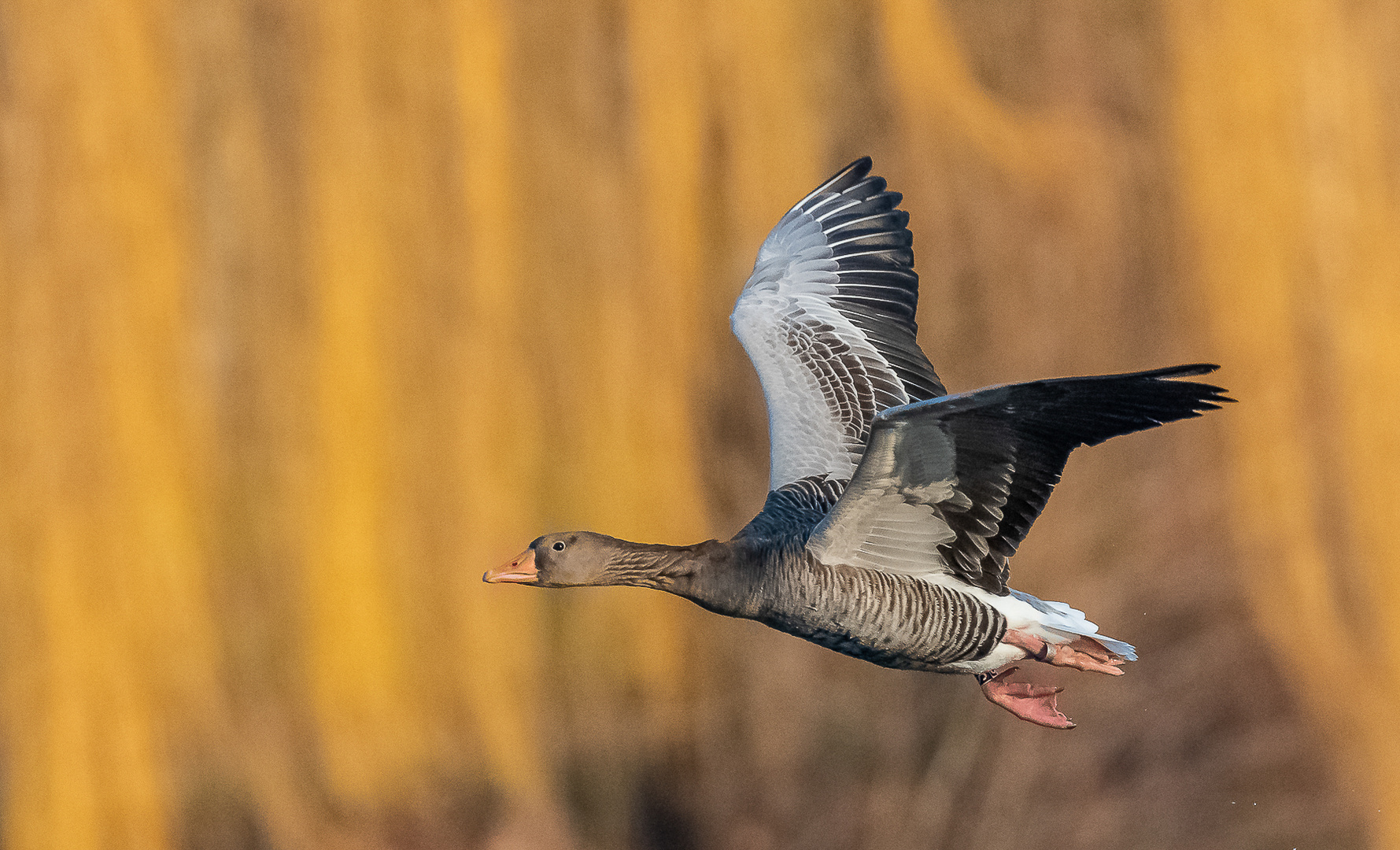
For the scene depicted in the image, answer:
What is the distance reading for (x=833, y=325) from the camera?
5242mm

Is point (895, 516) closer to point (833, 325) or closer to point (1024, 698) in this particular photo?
point (1024, 698)

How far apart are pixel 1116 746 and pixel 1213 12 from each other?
17.6ft

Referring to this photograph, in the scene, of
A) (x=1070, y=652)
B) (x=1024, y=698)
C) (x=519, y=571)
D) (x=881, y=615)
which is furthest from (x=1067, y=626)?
(x=519, y=571)

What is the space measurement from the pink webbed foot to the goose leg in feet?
0.84

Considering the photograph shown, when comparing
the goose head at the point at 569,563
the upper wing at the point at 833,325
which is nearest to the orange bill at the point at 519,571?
the goose head at the point at 569,563

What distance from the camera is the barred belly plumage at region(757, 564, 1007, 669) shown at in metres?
4.09

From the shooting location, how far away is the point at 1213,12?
944cm

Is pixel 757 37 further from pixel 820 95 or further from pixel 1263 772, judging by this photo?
pixel 1263 772

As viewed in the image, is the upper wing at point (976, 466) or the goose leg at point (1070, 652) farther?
the goose leg at point (1070, 652)

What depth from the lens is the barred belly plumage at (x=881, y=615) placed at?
4.09 m

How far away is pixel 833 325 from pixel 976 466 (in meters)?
1.48

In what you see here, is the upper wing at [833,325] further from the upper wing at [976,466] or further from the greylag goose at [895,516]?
the upper wing at [976,466]

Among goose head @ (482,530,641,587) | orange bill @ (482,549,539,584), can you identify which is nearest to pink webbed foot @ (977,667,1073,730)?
goose head @ (482,530,641,587)

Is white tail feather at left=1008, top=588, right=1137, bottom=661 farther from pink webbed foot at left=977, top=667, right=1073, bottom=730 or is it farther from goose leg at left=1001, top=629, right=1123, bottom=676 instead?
pink webbed foot at left=977, top=667, right=1073, bottom=730
